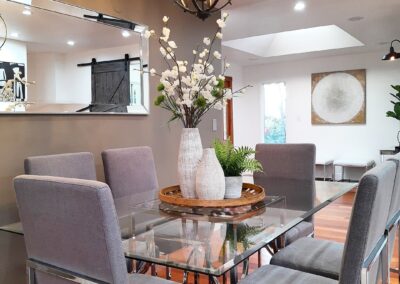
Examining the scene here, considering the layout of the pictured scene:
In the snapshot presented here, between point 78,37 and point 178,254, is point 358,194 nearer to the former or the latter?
point 178,254

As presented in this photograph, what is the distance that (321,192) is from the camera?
Answer: 242 cm

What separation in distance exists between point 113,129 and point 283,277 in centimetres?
182

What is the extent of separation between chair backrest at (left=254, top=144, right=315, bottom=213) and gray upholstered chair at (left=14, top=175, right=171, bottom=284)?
4.72ft

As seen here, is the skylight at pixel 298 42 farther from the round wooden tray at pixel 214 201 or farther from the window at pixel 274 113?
the round wooden tray at pixel 214 201

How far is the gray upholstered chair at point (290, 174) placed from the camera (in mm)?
2381

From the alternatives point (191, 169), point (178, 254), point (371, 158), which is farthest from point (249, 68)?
point (178, 254)

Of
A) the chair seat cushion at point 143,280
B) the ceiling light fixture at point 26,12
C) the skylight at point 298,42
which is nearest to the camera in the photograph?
the chair seat cushion at point 143,280

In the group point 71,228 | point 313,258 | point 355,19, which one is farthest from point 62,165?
point 355,19

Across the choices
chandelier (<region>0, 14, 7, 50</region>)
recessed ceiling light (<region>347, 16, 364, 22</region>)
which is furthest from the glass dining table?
recessed ceiling light (<region>347, 16, 364, 22</region>)

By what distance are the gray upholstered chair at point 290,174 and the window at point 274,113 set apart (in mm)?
5033

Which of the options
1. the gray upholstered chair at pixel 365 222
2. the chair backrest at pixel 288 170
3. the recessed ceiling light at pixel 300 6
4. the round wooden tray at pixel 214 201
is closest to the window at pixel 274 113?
the recessed ceiling light at pixel 300 6

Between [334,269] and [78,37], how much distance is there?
7.33 ft

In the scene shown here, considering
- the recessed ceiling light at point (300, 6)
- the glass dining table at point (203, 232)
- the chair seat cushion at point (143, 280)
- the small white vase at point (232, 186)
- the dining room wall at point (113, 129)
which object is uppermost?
the recessed ceiling light at point (300, 6)

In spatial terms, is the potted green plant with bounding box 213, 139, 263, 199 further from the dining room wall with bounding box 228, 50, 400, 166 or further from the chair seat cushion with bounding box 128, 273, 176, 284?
the dining room wall with bounding box 228, 50, 400, 166
